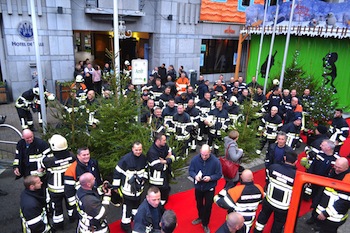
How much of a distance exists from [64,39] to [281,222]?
1416cm

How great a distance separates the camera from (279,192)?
516 cm

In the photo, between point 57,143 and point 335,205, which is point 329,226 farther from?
point 57,143

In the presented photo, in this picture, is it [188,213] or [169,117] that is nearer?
[188,213]

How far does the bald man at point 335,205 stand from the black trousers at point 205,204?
1.98 metres

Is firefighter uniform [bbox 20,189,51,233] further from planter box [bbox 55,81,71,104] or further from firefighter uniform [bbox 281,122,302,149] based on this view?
planter box [bbox 55,81,71,104]

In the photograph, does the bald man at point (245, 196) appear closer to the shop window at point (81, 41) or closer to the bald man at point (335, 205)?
the bald man at point (335, 205)

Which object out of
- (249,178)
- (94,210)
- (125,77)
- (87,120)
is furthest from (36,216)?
(125,77)

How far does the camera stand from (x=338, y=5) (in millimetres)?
13406

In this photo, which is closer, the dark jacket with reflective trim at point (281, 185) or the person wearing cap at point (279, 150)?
the dark jacket with reflective trim at point (281, 185)

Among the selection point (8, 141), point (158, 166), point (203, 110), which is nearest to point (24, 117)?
point (8, 141)

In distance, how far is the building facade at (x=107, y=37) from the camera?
14.3 meters

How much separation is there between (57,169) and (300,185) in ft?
14.6

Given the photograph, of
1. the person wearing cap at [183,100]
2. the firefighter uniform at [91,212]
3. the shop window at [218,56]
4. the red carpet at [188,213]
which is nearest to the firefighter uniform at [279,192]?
the red carpet at [188,213]

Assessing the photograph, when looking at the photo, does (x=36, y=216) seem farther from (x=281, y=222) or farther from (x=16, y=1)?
(x=16, y=1)
